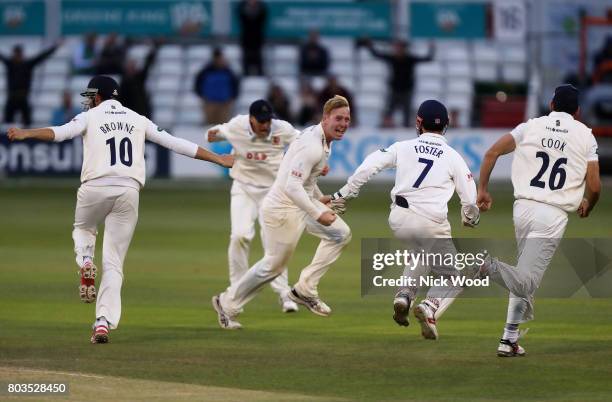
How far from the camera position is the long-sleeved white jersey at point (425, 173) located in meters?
11.0

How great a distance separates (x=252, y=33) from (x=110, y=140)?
1954cm

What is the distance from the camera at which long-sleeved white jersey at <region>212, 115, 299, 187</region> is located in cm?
1375

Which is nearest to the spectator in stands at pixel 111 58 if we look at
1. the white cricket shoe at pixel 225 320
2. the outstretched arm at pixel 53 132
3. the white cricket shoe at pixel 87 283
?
the white cricket shoe at pixel 225 320

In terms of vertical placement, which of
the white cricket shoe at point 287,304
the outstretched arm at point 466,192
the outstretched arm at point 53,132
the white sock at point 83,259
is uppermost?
the outstretched arm at point 53,132

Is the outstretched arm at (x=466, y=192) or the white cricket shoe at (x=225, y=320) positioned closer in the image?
the outstretched arm at (x=466, y=192)

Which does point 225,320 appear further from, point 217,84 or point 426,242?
point 217,84

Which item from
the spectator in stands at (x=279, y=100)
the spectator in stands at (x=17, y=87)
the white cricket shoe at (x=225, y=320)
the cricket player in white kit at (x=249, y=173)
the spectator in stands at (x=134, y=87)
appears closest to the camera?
the white cricket shoe at (x=225, y=320)

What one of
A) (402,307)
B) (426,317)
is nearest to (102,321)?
(402,307)

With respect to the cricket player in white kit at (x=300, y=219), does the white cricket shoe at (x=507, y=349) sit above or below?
below

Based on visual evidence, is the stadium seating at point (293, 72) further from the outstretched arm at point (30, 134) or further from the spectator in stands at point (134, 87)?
the outstretched arm at point (30, 134)

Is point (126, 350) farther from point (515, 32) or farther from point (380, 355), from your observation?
point (515, 32)

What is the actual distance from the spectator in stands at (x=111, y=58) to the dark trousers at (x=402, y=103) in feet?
19.3

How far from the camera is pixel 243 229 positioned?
13.7 meters

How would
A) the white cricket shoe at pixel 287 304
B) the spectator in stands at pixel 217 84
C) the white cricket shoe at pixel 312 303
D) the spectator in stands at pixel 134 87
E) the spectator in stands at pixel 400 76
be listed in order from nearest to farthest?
the white cricket shoe at pixel 312 303 < the white cricket shoe at pixel 287 304 < the spectator in stands at pixel 134 87 < the spectator in stands at pixel 217 84 < the spectator in stands at pixel 400 76
